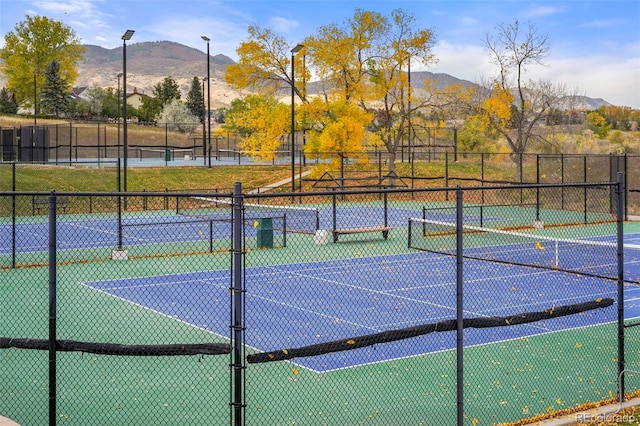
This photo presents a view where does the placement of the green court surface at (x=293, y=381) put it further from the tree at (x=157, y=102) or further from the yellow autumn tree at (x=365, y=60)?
the tree at (x=157, y=102)

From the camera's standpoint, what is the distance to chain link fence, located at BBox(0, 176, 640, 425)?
32.9 ft

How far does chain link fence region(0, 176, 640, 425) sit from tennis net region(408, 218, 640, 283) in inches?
5.1

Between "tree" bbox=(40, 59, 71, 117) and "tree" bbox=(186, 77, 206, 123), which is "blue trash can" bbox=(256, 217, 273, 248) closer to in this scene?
"tree" bbox=(40, 59, 71, 117)

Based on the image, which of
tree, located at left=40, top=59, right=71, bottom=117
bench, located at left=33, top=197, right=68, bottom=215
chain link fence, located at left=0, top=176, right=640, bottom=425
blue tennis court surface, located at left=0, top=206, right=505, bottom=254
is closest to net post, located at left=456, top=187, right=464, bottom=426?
chain link fence, located at left=0, top=176, right=640, bottom=425

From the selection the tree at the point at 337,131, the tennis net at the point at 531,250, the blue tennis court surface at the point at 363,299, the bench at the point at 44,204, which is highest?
the tree at the point at 337,131

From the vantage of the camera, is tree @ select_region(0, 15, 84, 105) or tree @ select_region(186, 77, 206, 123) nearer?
tree @ select_region(0, 15, 84, 105)

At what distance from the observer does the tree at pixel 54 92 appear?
111000 mm

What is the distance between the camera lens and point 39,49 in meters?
113

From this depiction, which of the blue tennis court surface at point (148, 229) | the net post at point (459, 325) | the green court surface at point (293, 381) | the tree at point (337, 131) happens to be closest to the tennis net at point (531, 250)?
the blue tennis court surface at point (148, 229)

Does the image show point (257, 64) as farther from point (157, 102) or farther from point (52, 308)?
point (157, 102)

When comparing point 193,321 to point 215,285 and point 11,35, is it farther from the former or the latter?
point 11,35

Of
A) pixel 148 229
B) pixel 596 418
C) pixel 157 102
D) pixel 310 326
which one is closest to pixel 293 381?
pixel 310 326

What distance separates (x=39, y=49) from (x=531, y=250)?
9790 centimetres

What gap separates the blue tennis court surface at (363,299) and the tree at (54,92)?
94143 mm
